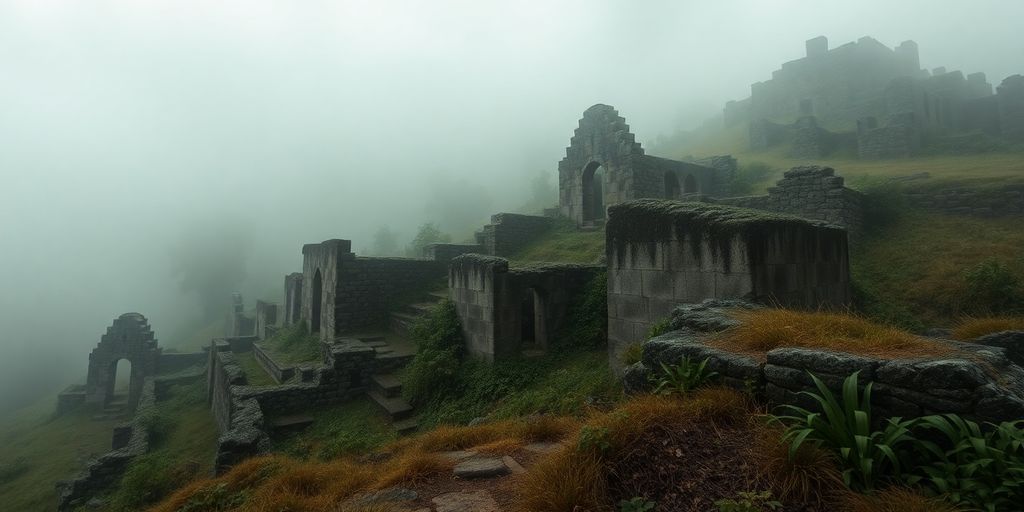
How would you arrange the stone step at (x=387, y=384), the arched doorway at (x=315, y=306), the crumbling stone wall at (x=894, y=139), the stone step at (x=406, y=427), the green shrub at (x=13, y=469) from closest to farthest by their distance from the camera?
the stone step at (x=406, y=427) < the stone step at (x=387, y=384) < the green shrub at (x=13, y=469) < the arched doorway at (x=315, y=306) < the crumbling stone wall at (x=894, y=139)

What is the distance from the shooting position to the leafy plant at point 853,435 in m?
2.47

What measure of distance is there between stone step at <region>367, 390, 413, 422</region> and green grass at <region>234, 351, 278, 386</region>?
582 centimetres

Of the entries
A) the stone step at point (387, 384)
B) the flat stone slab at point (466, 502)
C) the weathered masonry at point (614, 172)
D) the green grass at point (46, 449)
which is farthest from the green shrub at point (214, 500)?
the weathered masonry at point (614, 172)

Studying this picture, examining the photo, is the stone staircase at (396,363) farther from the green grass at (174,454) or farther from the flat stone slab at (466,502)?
the flat stone slab at (466,502)

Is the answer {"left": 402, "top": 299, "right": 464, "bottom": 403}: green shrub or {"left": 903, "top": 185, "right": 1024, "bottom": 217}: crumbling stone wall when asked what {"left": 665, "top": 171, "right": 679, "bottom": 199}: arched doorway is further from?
{"left": 402, "top": 299, "right": 464, "bottom": 403}: green shrub

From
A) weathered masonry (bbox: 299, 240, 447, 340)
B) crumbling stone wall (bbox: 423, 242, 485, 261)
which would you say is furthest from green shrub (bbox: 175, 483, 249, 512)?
crumbling stone wall (bbox: 423, 242, 485, 261)

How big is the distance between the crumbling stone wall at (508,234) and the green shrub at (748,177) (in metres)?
9.01

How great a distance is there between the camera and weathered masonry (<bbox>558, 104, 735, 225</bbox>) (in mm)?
18109

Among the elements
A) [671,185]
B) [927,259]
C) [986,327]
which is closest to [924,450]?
[986,327]

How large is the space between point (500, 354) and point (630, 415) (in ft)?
21.2

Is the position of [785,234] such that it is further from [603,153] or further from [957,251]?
[603,153]

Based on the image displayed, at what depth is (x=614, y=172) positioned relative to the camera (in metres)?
18.4

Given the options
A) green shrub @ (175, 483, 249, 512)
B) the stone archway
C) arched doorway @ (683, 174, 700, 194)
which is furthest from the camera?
the stone archway

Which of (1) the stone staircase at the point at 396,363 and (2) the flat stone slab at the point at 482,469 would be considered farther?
(1) the stone staircase at the point at 396,363
